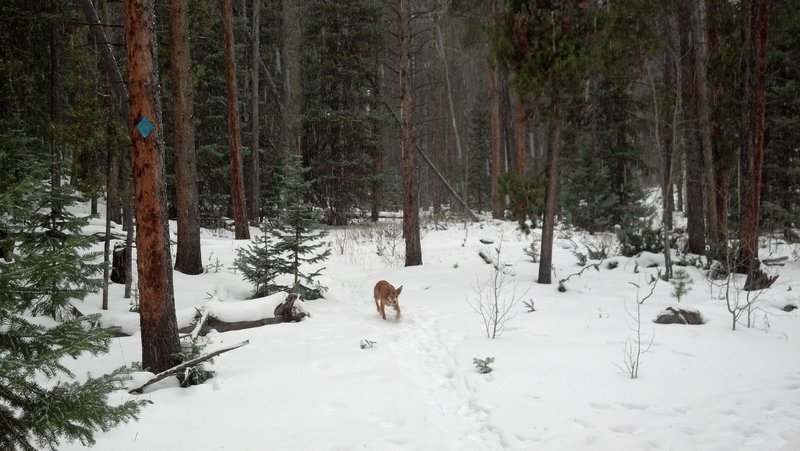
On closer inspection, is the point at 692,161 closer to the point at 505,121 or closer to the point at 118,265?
the point at 505,121

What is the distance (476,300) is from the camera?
8.23m

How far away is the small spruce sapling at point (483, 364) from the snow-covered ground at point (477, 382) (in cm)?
11

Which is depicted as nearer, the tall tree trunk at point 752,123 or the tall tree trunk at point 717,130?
the tall tree trunk at point 752,123

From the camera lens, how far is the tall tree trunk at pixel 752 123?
27.7 feet

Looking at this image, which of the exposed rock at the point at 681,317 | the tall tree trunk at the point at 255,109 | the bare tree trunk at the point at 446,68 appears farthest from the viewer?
the tall tree trunk at the point at 255,109

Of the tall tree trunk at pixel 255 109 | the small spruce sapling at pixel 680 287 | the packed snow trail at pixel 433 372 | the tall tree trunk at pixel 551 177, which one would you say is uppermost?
the tall tree trunk at pixel 255 109

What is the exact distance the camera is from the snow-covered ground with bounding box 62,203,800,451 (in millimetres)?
3729

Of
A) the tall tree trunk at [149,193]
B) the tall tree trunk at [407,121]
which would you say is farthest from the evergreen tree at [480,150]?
the tall tree trunk at [149,193]

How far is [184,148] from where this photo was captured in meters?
9.37

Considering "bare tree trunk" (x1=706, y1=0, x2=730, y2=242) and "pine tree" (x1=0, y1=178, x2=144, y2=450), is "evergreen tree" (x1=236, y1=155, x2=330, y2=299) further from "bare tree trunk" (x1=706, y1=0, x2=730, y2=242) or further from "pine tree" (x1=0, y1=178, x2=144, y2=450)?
"bare tree trunk" (x1=706, y1=0, x2=730, y2=242)

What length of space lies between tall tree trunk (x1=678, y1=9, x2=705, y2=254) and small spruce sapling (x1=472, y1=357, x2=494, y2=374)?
948 cm

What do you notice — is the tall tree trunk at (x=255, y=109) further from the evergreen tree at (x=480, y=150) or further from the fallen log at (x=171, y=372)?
the evergreen tree at (x=480, y=150)

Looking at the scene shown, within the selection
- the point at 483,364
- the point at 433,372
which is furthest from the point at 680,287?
the point at 433,372

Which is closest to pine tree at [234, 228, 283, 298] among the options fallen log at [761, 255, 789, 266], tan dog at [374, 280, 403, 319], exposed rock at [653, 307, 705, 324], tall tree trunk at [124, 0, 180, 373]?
tan dog at [374, 280, 403, 319]
